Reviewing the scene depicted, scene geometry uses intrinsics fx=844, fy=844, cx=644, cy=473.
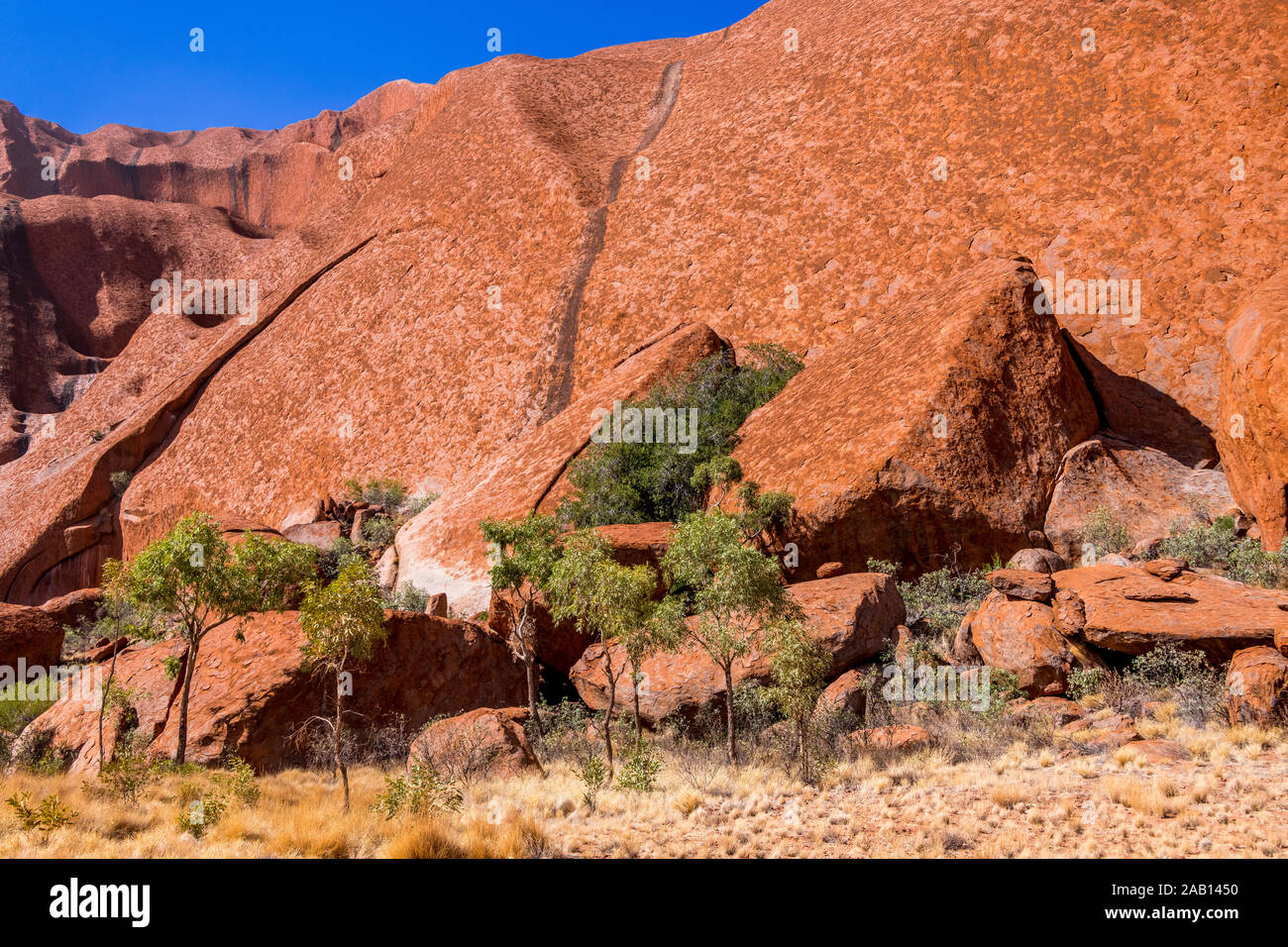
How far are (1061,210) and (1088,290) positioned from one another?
2710mm

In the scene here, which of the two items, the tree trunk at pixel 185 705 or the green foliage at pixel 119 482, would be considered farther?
the green foliage at pixel 119 482

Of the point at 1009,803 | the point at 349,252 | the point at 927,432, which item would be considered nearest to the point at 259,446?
the point at 349,252

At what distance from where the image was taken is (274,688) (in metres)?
11.1

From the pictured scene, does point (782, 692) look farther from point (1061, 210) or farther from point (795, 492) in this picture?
point (1061, 210)

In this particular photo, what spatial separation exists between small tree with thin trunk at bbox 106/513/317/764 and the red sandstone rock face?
17.2ft

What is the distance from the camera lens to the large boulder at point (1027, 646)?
10.2m

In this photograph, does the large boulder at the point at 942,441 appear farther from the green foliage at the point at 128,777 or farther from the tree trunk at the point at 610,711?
the green foliage at the point at 128,777

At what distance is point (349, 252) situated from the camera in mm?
32531

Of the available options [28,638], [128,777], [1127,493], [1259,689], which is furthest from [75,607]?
[1259,689]

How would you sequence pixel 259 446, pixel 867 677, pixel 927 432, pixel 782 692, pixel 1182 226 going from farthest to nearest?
pixel 259 446
pixel 1182 226
pixel 927 432
pixel 867 677
pixel 782 692

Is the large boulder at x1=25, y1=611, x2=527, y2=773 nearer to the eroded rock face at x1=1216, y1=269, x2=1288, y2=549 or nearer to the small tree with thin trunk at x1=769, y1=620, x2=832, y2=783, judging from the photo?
the small tree with thin trunk at x1=769, y1=620, x2=832, y2=783

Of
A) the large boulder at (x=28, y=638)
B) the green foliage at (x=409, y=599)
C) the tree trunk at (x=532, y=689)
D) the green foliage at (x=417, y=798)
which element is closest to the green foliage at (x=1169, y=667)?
the tree trunk at (x=532, y=689)

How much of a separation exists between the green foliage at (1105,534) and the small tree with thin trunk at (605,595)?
6.82 meters

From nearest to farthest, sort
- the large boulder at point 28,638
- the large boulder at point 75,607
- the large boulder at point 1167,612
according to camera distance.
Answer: the large boulder at point 1167,612, the large boulder at point 28,638, the large boulder at point 75,607
